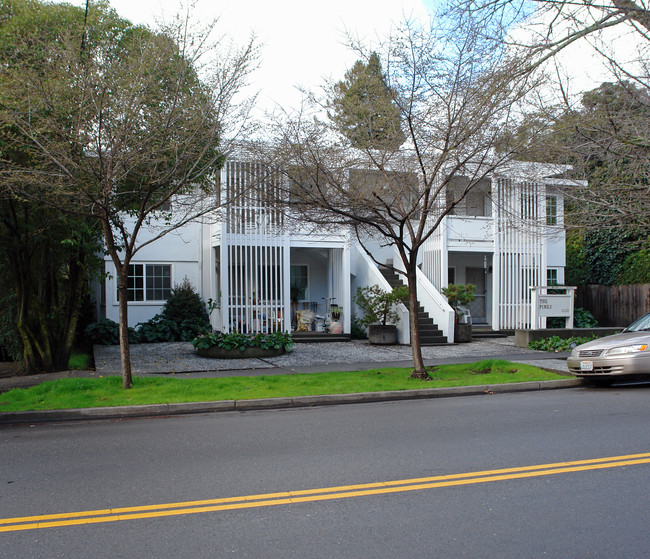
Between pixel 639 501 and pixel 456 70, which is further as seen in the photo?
pixel 456 70

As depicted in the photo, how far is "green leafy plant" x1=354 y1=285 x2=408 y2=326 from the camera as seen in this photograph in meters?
18.7

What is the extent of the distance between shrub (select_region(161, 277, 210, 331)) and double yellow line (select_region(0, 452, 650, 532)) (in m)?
14.8

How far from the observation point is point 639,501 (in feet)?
16.7

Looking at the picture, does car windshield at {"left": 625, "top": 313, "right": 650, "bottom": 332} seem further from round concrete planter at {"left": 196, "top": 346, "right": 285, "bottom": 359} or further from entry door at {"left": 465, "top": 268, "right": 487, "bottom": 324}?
entry door at {"left": 465, "top": 268, "right": 487, "bottom": 324}

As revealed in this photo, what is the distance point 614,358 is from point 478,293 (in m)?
12.6

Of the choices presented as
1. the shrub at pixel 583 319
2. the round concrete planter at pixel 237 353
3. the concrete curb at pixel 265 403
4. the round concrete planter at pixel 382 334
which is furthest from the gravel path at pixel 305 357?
the shrub at pixel 583 319

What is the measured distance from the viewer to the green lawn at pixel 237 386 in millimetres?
10039

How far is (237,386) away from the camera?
11305 millimetres

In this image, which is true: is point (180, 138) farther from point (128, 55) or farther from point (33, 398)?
point (33, 398)

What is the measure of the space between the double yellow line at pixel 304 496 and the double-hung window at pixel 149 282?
1650 centimetres

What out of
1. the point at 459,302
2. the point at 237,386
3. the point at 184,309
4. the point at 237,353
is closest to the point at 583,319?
the point at 459,302

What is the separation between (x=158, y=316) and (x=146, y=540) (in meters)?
16.0

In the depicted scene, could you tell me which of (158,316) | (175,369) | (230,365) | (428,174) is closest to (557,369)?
(428,174)

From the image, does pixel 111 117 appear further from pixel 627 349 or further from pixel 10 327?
pixel 627 349
